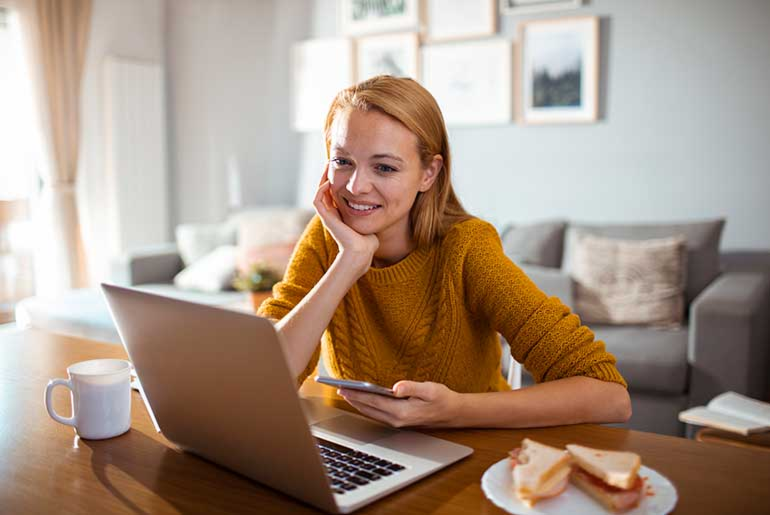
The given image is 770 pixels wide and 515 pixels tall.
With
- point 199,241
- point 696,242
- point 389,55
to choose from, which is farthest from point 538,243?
point 199,241

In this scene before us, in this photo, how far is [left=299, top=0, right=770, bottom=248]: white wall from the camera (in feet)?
11.6

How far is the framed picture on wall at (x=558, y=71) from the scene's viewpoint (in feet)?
12.6

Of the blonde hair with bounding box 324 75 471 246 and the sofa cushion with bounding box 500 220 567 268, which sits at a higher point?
the blonde hair with bounding box 324 75 471 246

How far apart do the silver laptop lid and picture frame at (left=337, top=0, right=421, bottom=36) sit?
376cm

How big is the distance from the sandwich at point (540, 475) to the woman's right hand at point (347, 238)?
2.00 feet

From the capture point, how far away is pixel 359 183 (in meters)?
1.38

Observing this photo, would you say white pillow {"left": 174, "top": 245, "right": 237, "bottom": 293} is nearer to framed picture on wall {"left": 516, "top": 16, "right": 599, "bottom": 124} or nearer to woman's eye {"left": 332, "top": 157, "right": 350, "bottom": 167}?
framed picture on wall {"left": 516, "top": 16, "right": 599, "bottom": 124}

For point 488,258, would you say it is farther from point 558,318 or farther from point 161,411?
point 161,411

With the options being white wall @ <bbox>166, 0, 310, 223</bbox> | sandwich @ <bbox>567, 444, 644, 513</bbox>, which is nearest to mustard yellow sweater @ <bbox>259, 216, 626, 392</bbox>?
sandwich @ <bbox>567, 444, 644, 513</bbox>

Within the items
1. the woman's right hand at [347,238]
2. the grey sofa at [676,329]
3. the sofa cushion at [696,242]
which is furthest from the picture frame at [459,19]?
the woman's right hand at [347,238]

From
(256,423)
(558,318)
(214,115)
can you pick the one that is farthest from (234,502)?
(214,115)

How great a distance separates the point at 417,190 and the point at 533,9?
2856mm

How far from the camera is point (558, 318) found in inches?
49.7

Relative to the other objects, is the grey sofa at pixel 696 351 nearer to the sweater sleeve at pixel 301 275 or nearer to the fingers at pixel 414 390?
the sweater sleeve at pixel 301 275
